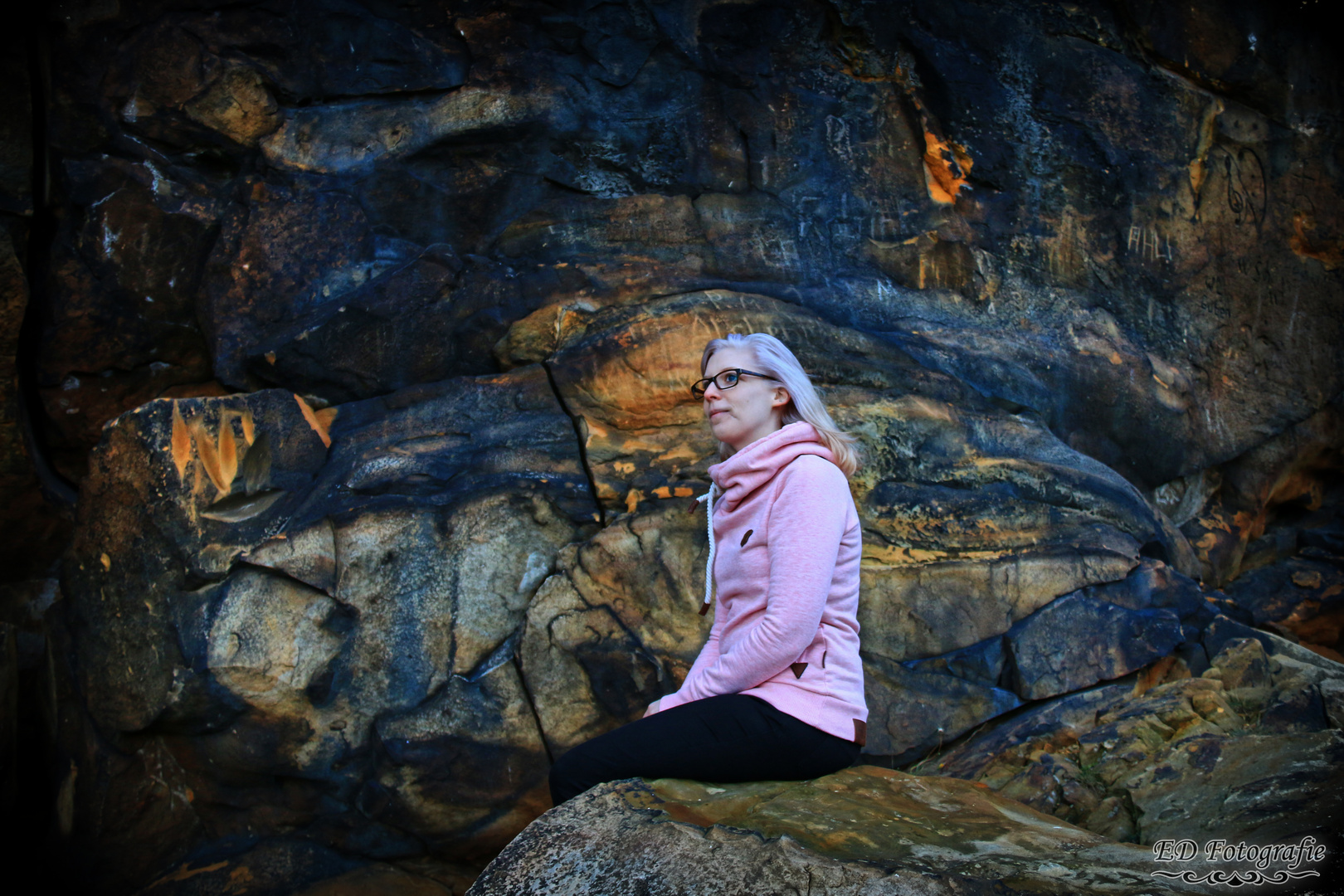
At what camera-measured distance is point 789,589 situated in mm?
2195

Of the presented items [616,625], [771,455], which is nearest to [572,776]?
[771,455]

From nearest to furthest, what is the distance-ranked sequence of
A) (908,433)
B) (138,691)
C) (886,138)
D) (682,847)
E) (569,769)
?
(682,847) → (569,769) → (138,691) → (908,433) → (886,138)

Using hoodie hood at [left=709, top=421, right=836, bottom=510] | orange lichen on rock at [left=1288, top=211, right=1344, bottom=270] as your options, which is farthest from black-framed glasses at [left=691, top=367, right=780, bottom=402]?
orange lichen on rock at [left=1288, top=211, right=1344, bottom=270]

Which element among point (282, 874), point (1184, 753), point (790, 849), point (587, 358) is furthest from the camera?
point (587, 358)

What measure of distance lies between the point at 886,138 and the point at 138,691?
4.20m

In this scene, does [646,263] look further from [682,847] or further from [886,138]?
[682,847]

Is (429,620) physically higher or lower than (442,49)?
lower

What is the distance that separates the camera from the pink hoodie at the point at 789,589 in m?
2.21

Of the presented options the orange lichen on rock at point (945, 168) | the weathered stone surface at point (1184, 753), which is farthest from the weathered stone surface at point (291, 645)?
the orange lichen on rock at point (945, 168)

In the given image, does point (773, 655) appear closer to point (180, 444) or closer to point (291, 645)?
point (291, 645)

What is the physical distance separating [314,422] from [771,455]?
2393 mm

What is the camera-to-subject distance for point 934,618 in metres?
3.68

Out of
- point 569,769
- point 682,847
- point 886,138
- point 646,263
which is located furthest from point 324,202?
point 682,847

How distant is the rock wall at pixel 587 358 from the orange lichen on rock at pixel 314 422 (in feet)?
→ 0.17
